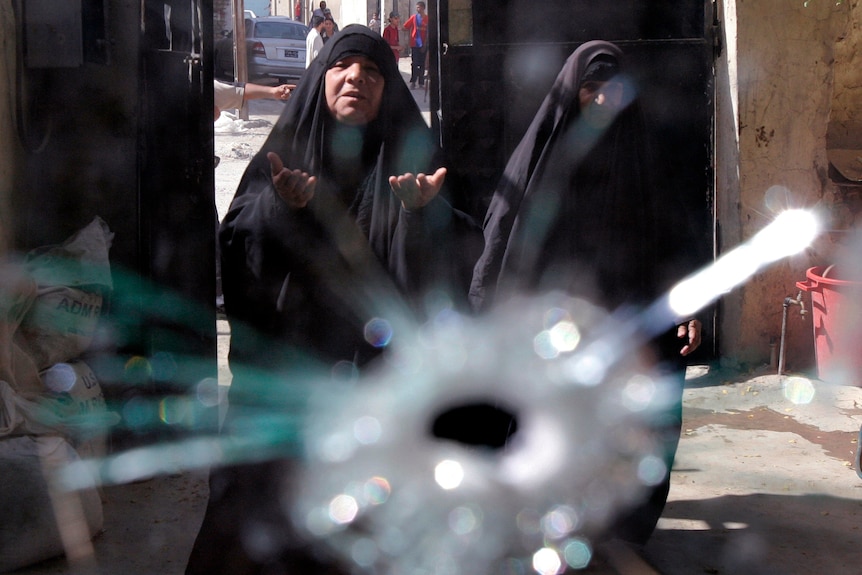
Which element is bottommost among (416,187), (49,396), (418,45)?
(49,396)

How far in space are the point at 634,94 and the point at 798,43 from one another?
7.81ft

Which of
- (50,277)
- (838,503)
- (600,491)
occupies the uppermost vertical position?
(50,277)

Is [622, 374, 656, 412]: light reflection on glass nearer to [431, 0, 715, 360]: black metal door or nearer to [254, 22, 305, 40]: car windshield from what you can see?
[431, 0, 715, 360]: black metal door

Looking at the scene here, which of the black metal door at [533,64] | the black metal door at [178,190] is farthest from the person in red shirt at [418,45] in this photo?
the black metal door at [178,190]

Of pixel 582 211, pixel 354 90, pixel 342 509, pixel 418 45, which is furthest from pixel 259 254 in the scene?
pixel 418 45

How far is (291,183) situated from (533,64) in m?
2.93

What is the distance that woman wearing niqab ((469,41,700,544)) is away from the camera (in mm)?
3312

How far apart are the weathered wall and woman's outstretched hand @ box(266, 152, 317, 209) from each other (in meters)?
3.27

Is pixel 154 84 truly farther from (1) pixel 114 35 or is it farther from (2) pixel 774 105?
(2) pixel 774 105

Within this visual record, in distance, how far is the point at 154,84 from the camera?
4.11 meters

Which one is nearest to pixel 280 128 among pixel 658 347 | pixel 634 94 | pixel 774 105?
pixel 634 94

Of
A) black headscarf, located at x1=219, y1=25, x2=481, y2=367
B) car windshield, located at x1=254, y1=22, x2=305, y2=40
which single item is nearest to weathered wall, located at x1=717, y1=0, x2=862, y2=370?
black headscarf, located at x1=219, y1=25, x2=481, y2=367

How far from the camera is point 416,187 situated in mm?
2719

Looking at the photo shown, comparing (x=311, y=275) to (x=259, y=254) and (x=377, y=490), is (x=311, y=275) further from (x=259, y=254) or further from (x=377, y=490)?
(x=377, y=490)
